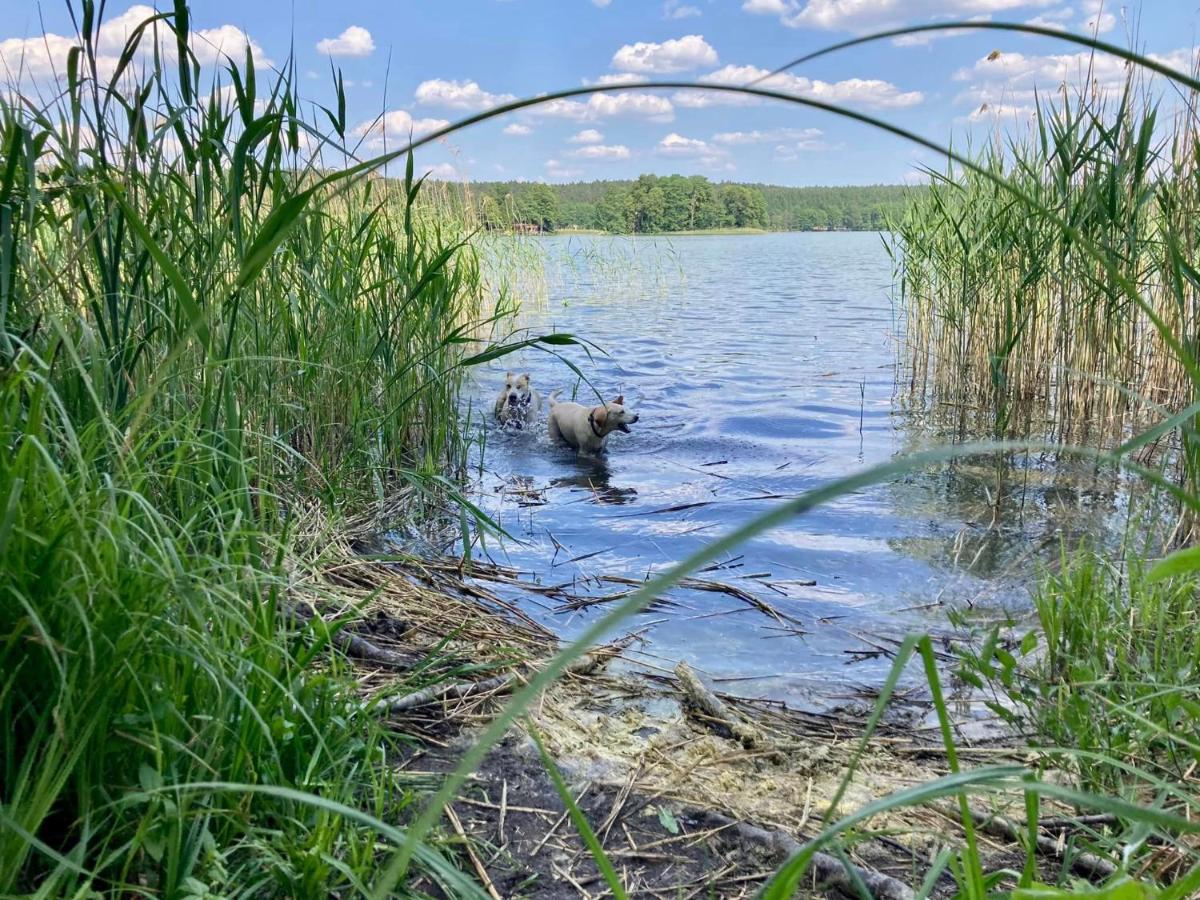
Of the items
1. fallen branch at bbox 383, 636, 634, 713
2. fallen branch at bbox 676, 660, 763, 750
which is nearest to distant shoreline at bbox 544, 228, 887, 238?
fallen branch at bbox 676, 660, 763, 750

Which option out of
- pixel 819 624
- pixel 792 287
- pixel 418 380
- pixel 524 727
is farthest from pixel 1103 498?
pixel 792 287

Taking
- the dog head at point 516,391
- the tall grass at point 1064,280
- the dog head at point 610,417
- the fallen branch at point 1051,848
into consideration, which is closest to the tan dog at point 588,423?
the dog head at point 610,417

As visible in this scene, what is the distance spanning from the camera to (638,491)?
6.36 metres

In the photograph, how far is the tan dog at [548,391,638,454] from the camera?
23.7ft

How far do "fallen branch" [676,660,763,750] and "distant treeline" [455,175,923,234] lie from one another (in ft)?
23.3

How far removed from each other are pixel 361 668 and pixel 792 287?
71.1 ft

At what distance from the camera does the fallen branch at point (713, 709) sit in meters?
2.74

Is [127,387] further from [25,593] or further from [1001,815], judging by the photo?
[1001,815]

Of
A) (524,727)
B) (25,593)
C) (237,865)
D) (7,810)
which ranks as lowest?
(524,727)

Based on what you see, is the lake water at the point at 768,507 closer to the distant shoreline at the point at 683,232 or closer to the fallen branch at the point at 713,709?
the fallen branch at the point at 713,709

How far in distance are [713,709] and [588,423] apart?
4520 millimetres

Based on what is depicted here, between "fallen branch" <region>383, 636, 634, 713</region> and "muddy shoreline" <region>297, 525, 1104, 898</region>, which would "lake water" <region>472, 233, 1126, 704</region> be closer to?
"muddy shoreline" <region>297, 525, 1104, 898</region>

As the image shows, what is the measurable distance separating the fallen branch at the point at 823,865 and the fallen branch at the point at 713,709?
0.59 metres

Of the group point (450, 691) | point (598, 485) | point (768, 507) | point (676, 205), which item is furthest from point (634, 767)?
point (676, 205)
